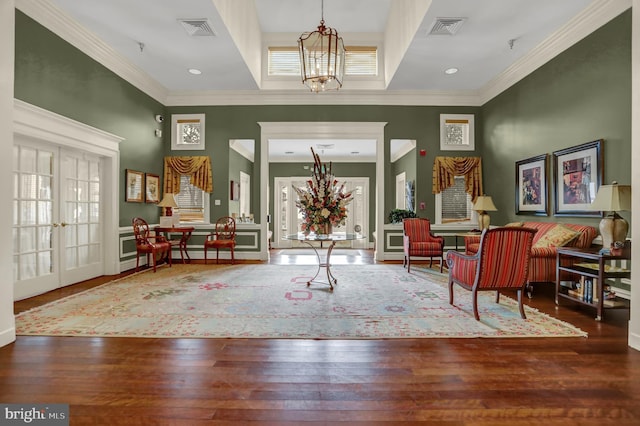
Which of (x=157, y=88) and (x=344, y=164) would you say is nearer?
(x=157, y=88)

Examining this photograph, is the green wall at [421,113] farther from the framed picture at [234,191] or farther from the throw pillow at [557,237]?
the framed picture at [234,191]

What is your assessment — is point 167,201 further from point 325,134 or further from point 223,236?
point 325,134

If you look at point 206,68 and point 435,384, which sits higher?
point 206,68

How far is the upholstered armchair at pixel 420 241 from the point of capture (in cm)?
590

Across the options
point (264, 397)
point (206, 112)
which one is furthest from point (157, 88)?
point (264, 397)

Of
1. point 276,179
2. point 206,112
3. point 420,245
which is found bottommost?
point 420,245

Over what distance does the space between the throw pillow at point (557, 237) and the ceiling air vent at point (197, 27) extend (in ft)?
17.5

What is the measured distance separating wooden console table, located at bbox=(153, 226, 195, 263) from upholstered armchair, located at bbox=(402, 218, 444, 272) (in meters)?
4.16

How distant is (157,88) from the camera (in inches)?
263

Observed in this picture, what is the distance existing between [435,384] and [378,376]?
36 cm

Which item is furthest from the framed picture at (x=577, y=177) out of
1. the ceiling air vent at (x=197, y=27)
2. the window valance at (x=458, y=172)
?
the ceiling air vent at (x=197, y=27)

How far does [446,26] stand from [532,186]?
289 centimetres

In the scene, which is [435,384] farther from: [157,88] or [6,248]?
[157,88]

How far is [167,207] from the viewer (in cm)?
662
